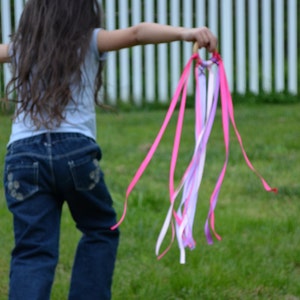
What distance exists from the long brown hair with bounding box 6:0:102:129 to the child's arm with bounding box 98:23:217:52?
0.27 feet

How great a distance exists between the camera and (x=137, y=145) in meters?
6.96

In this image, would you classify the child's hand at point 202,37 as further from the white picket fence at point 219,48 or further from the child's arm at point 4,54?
the white picket fence at point 219,48

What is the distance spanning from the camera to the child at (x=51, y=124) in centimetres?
310

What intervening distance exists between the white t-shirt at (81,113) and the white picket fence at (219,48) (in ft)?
20.2

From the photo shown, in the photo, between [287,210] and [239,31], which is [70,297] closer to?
[287,210]

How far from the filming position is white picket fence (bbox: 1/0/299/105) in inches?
375

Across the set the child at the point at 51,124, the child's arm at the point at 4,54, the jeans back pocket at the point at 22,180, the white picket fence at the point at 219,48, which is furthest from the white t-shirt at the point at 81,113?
the white picket fence at the point at 219,48

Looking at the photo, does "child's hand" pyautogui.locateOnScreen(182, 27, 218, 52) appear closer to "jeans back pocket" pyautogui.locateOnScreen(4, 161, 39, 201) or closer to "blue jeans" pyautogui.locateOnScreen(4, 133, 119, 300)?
"blue jeans" pyautogui.locateOnScreen(4, 133, 119, 300)

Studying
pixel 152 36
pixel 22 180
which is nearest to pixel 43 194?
pixel 22 180

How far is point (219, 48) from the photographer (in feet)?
31.9

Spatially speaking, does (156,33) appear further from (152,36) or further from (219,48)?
(219,48)

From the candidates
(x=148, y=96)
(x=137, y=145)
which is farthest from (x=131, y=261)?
(x=148, y=96)

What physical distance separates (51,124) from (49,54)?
25 cm

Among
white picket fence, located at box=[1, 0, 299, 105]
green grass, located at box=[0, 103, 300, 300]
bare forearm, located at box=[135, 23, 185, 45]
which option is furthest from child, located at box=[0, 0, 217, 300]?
white picket fence, located at box=[1, 0, 299, 105]
